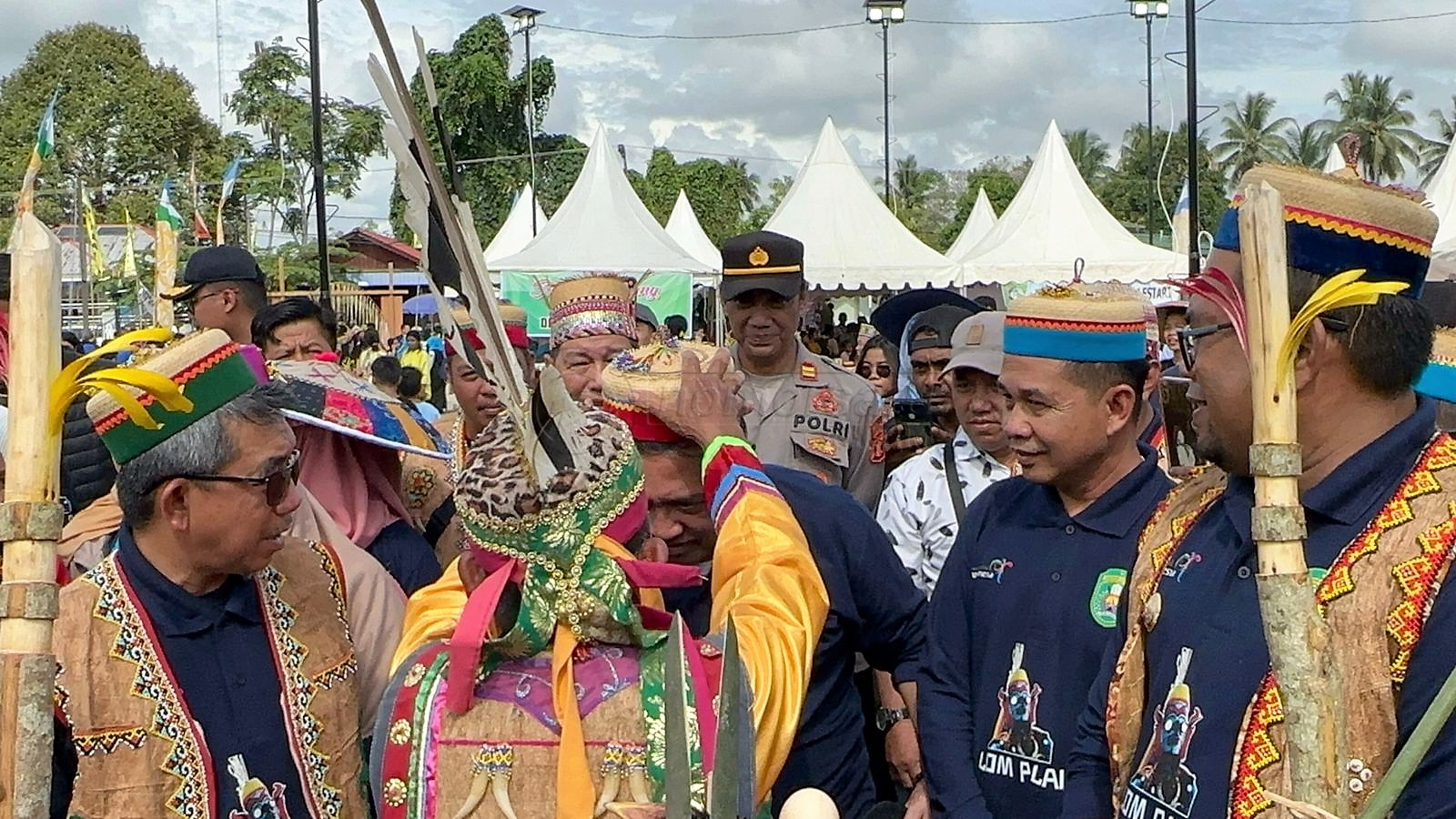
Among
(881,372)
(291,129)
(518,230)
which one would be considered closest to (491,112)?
(518,230)

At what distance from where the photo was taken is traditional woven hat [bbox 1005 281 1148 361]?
3.07m

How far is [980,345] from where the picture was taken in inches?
161

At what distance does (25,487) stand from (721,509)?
112cm

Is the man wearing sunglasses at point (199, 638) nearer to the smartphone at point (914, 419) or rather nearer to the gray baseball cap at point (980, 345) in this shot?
the gray baseball cap at point (980, 345)

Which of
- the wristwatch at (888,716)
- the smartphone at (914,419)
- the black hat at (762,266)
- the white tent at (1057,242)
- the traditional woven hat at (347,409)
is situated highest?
the white tent at (1057,242)

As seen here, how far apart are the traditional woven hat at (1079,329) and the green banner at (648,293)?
1317 cm

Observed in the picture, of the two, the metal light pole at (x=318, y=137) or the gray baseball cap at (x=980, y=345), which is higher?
the metal light pole at (x=318, y=137)

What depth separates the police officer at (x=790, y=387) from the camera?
16.3 feet

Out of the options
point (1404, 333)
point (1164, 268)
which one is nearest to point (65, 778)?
point (1404, 333)

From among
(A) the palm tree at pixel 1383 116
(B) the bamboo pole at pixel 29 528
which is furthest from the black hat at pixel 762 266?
(A) the palm tree at pixel 1383 116

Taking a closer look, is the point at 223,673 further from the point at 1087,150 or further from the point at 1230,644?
the point at 1087,150

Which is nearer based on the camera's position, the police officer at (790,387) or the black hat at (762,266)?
the police officer at (790,387)

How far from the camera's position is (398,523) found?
12.0ft

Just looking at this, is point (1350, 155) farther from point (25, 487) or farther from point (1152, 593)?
point (25, 487)
